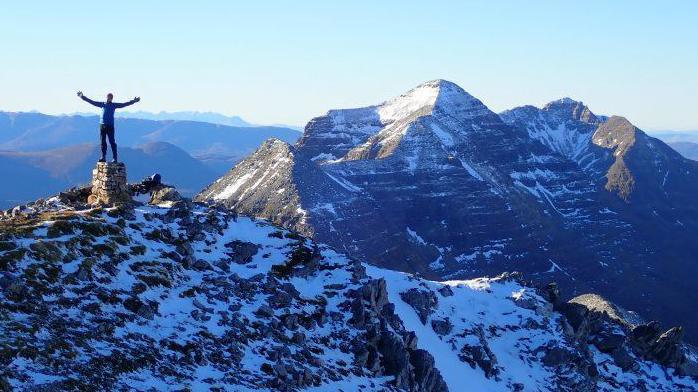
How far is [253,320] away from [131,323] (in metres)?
9.82

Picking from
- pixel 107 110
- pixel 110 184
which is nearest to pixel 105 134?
pixel 107 110

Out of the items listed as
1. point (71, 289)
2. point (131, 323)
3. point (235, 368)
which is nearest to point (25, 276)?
point (71, 289)

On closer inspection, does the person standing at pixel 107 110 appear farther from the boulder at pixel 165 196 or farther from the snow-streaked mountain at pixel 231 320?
the boulder at pixel 165 196

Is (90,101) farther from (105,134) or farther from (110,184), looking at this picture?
(110,184)

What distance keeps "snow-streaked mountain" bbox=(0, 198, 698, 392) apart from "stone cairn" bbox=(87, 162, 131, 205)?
8.25 ft

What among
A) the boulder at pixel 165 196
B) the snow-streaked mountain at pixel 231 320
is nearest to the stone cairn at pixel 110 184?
the snow-streaked mountain at pixel 231 320

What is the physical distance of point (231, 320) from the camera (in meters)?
49.9

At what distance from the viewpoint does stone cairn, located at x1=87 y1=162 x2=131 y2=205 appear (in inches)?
2389

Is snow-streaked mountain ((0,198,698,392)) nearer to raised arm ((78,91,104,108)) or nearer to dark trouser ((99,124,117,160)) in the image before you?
dark trouser ((99,124,117,160))

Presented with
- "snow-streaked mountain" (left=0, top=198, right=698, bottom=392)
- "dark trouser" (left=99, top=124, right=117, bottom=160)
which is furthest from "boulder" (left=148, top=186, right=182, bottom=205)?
"dark trouser" (left=99, top=124, right=117, bottom=160)

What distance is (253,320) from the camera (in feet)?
169

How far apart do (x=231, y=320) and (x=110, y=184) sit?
58.1 ft

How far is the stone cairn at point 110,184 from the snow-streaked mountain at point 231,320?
2.52m

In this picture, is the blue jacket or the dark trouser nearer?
the blue jacket
